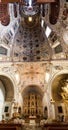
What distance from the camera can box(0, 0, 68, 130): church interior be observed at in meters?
26.6

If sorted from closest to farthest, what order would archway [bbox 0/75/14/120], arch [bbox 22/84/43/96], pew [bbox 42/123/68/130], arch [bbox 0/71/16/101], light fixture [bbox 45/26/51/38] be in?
pew [bbox 42/123/68/130]
archway [bbox 0/75/14/120]
arch [bbox 0/71/16/101]
arch [bbox 22/84/43/96]
light fixture [bbox 45/26/51/38]

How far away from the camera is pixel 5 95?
2828 centimetres

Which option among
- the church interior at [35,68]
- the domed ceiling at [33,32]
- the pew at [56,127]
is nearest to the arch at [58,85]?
the church interior at [35,68]

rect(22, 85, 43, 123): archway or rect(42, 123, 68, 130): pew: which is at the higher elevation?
rect(42, 123, 68, 130): pew

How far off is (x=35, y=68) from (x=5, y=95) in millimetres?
5160

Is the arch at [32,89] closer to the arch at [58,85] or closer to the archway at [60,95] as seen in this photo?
the arch at [58,85]

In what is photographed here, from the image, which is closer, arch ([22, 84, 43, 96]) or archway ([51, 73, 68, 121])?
archway ([51, 73, 68, 121])

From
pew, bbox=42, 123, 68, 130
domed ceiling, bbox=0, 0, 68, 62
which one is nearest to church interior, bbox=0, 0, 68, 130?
domed ceiling, bbox=0, 0, 68, 62

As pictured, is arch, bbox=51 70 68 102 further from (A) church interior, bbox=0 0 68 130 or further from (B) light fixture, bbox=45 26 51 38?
(B) light fixture, bbox=45 26 51 38

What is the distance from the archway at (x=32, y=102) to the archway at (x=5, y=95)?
72.8 inches

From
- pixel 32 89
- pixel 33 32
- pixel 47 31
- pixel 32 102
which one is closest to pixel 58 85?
pixel 32 89

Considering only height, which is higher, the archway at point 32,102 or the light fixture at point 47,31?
the light fixture at point 47,31

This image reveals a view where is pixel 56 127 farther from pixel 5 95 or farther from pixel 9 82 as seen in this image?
pixel 5 95

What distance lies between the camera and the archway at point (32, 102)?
27733 mm
